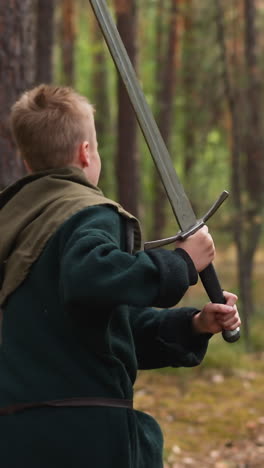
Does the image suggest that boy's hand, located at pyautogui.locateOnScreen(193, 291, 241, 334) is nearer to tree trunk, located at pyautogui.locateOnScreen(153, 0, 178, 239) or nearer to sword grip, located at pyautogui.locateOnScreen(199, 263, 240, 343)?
sword grip, located at pyautogui.locateOnScreen(199, 263, 240, 343)

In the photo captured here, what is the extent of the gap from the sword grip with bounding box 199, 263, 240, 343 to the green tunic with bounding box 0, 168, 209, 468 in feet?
0.59

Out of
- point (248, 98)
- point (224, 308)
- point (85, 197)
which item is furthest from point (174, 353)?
point (248, 98)

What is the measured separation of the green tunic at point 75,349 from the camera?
236 centimetres

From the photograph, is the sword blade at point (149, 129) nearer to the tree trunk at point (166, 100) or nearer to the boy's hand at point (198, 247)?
the boy's hand at point (198, 247)

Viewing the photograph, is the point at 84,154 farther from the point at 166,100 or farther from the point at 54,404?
the point at 166,100

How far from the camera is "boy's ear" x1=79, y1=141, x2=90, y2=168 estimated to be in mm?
2580

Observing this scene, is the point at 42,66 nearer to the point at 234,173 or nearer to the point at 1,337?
the point at 234,173

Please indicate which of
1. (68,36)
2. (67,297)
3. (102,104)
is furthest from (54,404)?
(102,104)

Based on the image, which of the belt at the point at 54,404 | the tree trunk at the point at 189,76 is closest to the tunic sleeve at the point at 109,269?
the belt at the point at 54,404

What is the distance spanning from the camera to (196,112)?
1433cm

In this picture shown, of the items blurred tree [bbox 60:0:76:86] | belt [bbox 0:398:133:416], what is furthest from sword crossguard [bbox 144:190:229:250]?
blurred tree [bbox 60:0:76:86]

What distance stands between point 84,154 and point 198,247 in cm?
46

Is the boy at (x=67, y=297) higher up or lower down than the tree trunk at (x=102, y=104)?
higher up

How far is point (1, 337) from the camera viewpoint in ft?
8.43
